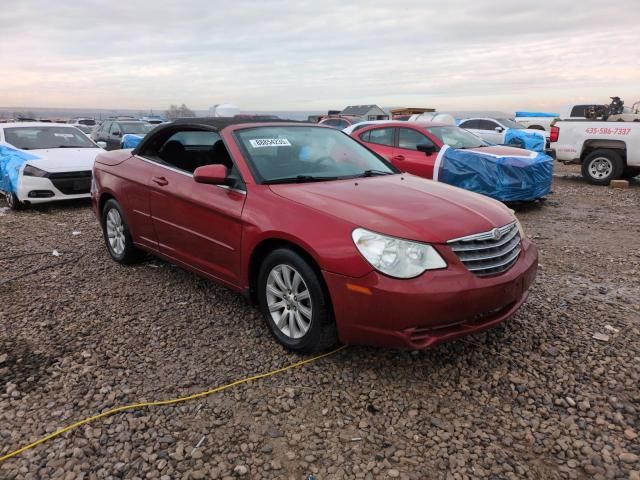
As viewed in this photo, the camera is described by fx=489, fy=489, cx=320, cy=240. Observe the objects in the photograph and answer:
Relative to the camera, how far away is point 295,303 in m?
3.20

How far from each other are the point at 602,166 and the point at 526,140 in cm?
437

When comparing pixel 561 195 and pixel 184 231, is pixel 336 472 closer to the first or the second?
pixel 184 231

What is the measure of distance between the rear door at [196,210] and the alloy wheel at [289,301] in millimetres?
364

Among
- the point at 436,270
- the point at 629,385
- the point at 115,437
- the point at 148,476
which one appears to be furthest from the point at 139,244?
the point at 629,385

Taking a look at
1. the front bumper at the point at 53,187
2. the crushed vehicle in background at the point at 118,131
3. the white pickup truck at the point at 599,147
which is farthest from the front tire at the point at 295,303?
the crushed vehicle in background at the point at 118,131

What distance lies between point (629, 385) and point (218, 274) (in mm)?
2832

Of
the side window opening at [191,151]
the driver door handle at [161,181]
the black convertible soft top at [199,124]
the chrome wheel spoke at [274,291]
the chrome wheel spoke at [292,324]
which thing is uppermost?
the black convertible soft top at [199,124]

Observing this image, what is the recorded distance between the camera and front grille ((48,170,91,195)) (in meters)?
8.02

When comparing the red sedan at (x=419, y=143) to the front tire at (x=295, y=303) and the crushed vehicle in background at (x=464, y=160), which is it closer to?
the crushed vehicle in background at (x=464, y=160)

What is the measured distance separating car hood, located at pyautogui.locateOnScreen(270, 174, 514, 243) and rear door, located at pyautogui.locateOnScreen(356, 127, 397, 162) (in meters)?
5.03

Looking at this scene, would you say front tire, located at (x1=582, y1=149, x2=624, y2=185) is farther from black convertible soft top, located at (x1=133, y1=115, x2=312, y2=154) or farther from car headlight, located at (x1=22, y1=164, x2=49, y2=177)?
car headlight, located at (x1=22, y1=164, x2=49, y2=177)

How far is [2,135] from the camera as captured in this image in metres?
8.76

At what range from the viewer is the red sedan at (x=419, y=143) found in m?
8.23

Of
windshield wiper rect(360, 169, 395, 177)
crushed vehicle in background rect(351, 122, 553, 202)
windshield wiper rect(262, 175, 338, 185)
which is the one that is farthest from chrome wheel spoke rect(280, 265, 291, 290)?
crushed vehicle in background rect(351, 122, 553, 202)
